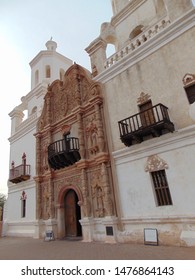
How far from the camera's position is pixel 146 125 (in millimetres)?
8969

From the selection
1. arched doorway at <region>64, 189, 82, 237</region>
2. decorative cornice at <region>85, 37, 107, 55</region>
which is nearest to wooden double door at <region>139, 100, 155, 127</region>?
decorative cornice at <region>85, 37, 107, 55</region>

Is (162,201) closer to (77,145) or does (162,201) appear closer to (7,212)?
(77,145)

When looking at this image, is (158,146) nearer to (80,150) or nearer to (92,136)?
(92,136)

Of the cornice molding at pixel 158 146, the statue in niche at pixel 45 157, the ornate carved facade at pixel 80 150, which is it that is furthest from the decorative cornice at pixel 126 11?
the statue in niche at pixel 45 157

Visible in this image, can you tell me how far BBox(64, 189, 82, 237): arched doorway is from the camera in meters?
12.1

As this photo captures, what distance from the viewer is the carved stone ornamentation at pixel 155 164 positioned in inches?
329

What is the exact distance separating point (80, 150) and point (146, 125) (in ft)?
14.5

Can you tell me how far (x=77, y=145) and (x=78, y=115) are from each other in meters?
1.88

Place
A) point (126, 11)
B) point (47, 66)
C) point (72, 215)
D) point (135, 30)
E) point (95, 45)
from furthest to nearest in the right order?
point (47, 66), point (126, 11), point (95, 45), point (135, 30), point (72, 215)

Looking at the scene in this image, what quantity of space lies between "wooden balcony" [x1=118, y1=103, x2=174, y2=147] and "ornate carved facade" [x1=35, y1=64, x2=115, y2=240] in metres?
1.78

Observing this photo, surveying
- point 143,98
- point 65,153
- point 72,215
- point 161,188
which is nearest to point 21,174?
point 72,215

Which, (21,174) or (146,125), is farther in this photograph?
(21,174)

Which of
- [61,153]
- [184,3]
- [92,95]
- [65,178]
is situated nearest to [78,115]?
[92,95]

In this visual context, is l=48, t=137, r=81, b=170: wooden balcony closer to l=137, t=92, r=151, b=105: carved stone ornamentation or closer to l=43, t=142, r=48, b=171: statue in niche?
l=43, t=142, r=48, b=171: statue in niche
